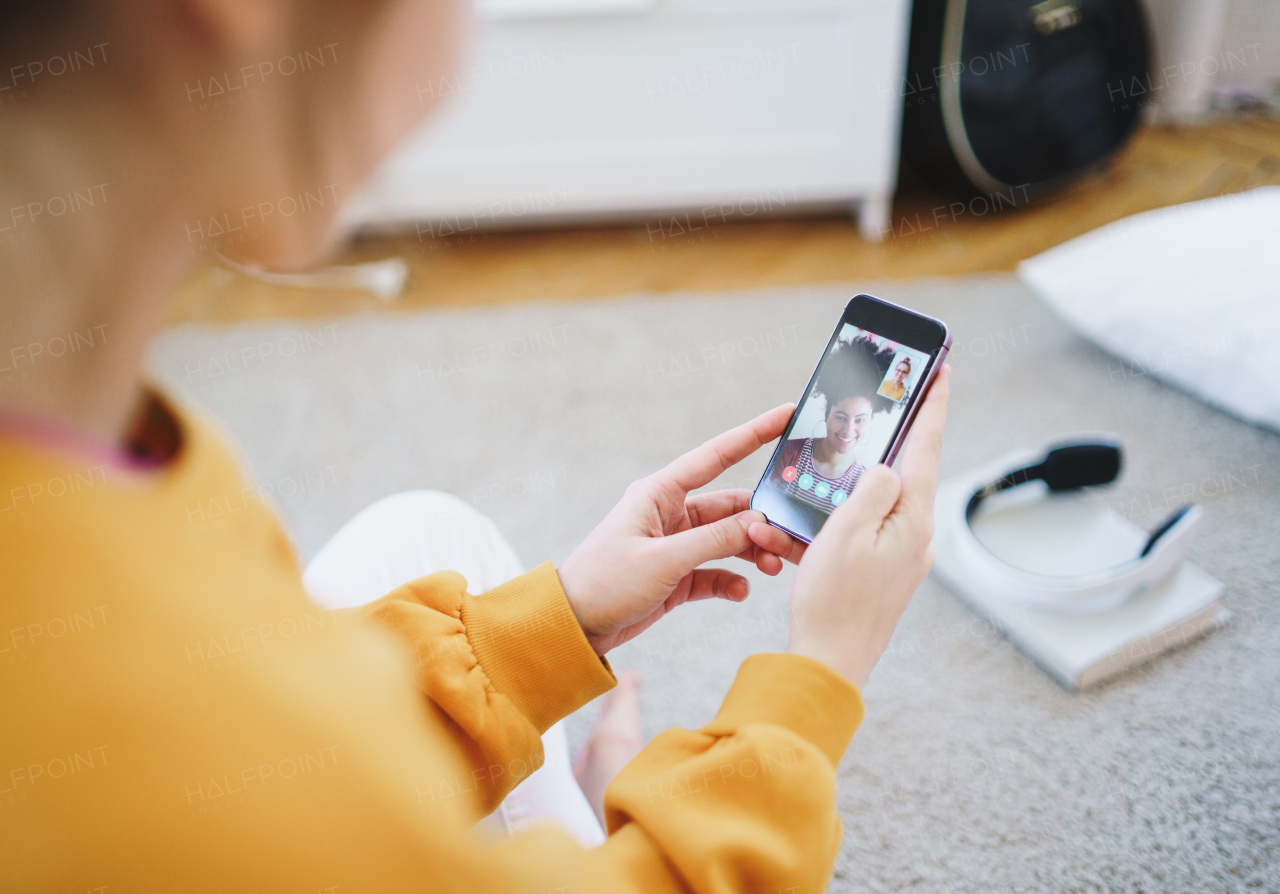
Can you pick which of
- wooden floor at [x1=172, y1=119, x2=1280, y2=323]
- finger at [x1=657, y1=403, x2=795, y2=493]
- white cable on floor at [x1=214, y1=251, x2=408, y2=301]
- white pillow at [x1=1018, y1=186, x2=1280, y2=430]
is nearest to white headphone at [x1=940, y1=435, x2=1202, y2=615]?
white pillow at [x1=1018, y1=186, x2=1280, y2=430]

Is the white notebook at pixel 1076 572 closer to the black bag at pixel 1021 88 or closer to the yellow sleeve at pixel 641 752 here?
the yellow sleeve at pixel 641 752

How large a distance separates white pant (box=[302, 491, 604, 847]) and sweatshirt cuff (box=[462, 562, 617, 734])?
0.09 m

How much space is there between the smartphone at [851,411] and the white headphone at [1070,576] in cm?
34

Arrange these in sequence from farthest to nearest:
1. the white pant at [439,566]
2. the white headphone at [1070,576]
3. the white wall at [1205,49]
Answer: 1. the white wall at [1205,49]
2. the white headphone at [1070,576]
3. the white pant at [439,566]

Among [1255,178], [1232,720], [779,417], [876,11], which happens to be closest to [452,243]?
[876,11]

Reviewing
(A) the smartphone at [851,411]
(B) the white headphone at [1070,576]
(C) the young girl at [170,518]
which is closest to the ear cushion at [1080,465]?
(B) the white headphone at [1070,576]

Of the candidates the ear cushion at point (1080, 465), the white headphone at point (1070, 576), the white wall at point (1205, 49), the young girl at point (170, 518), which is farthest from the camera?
the white wall at point (1205, 49)

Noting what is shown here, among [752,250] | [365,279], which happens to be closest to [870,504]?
[752,250]

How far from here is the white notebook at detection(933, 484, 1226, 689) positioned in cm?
88

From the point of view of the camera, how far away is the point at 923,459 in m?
0.57

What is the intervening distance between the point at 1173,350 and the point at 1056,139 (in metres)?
0.71

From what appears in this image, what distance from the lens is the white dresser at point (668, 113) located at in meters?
1.54

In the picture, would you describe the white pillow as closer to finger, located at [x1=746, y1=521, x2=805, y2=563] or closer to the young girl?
finger, located at [x1=746, y1=521, x2=805, y2=563]

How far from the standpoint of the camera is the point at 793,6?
1.53 m
